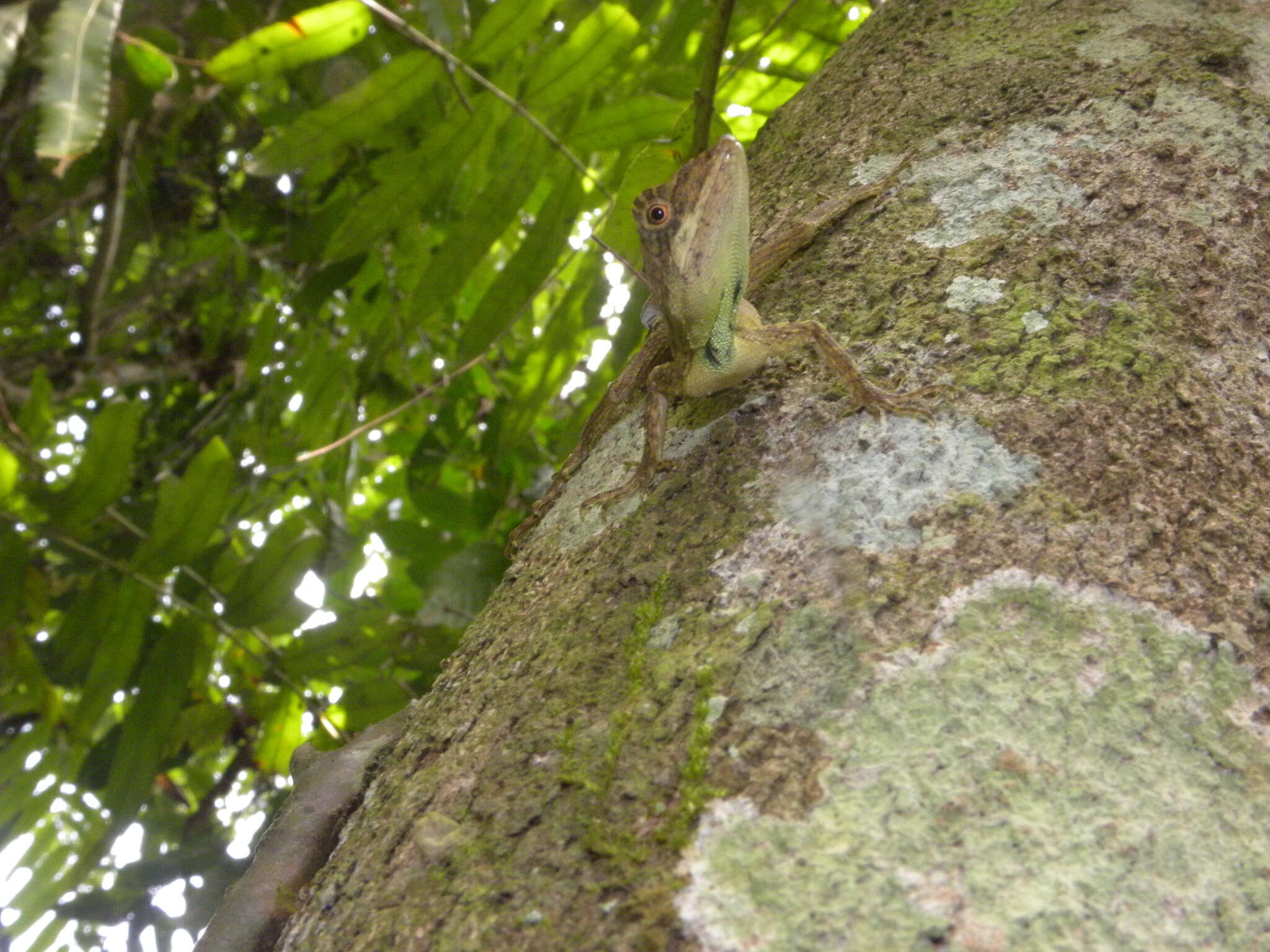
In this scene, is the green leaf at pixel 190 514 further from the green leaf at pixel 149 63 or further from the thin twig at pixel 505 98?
the green leaf at pixel 149 63

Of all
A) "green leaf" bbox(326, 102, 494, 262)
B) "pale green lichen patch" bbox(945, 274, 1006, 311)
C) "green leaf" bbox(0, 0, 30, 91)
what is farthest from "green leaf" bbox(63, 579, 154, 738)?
"pale green lichen patch" bbox(945, 274, 1006, 311)

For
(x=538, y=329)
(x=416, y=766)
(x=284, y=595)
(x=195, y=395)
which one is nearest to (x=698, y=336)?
(x=416, y=766)

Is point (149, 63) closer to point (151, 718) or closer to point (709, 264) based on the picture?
point (151, 718)

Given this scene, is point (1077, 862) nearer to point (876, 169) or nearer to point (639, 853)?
point (639, 853)

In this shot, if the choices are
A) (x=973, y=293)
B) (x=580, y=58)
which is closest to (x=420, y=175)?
(x=580, y=58)

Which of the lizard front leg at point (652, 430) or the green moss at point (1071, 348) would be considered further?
the lizard front leg at point (652, 430)

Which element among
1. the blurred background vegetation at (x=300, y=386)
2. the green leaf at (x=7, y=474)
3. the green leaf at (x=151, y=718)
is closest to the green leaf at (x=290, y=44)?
the blurred background vegetation at (x=300, y=386)
